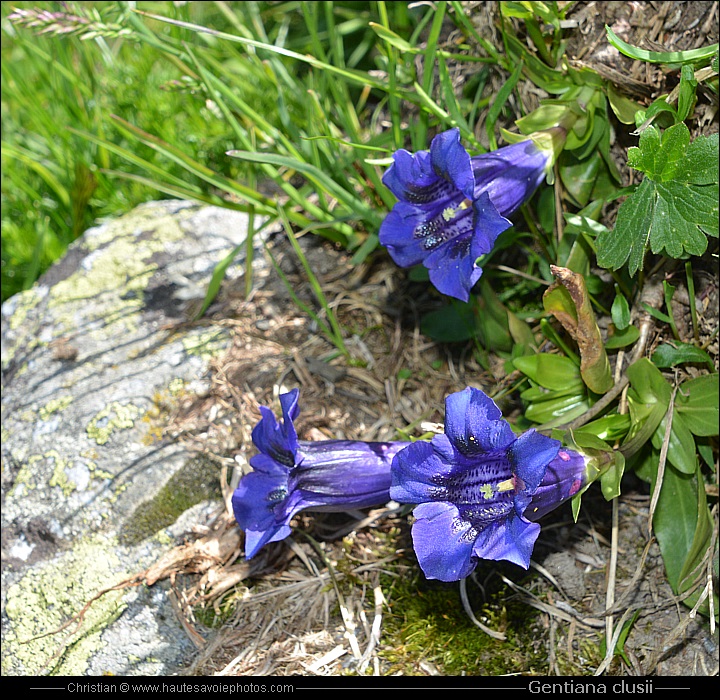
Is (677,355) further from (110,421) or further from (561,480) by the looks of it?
(110,421)

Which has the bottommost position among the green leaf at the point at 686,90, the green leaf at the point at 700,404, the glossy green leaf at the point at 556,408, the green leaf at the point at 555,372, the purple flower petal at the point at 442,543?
the green leaf at the point at 700,404

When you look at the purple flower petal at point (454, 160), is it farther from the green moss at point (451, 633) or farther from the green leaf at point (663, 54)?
the green moss at point (451, 633)

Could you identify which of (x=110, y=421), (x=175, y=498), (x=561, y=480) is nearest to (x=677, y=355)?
(x=561, y=480)

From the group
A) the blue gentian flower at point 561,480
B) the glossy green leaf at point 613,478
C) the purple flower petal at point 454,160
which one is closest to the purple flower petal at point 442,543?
the blue gentian flower at point 561,480

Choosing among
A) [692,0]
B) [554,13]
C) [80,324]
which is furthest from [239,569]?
[692,0]
